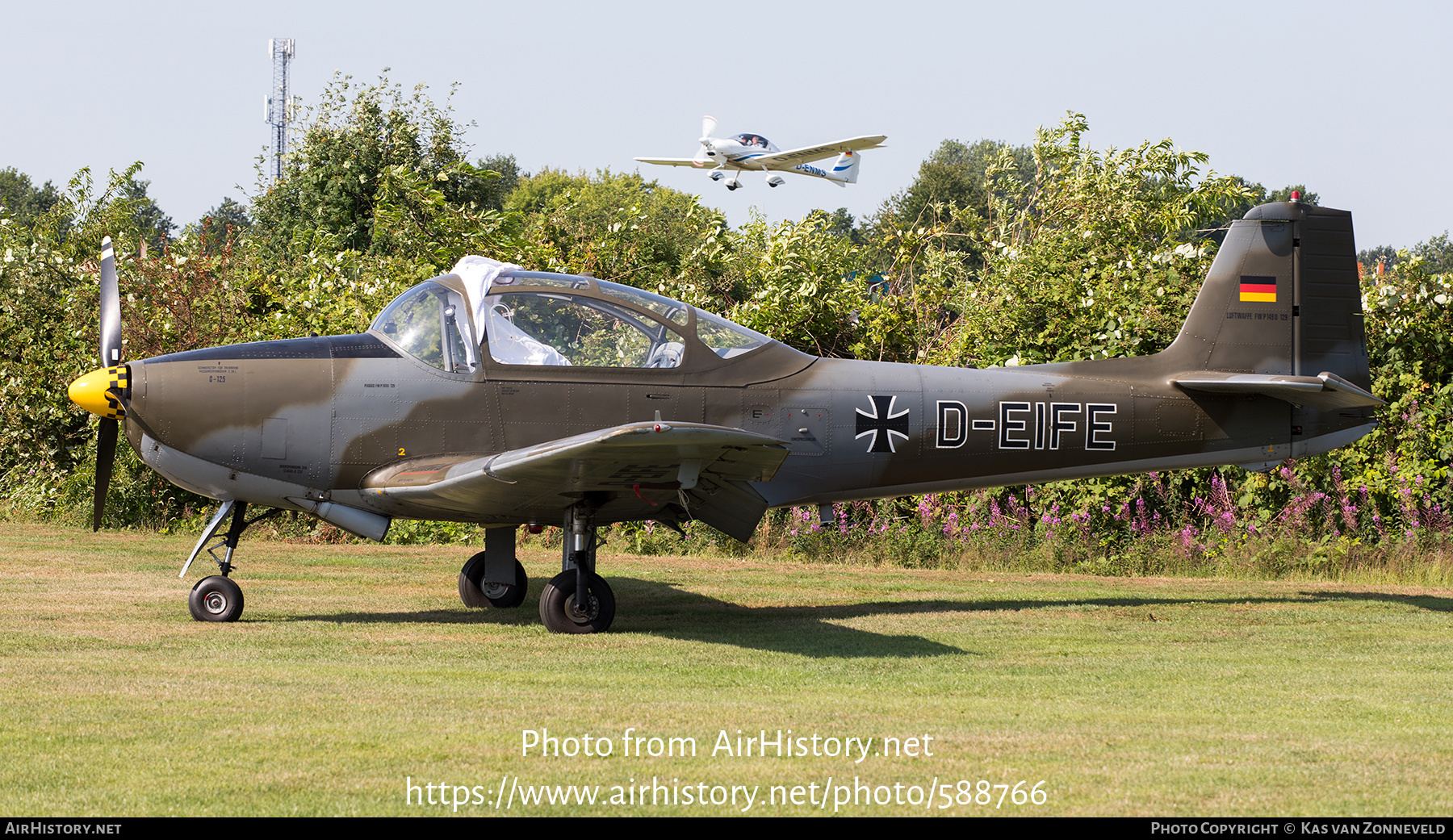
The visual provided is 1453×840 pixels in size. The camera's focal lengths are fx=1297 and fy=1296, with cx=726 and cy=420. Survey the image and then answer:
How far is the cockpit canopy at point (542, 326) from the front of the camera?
906 centimetres

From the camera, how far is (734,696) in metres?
6.62

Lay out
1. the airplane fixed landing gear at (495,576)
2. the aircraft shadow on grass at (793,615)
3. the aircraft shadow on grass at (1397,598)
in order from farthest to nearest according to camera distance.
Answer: the aircraft shadow on grass at (1397,598)
the airplane fixed landing gear at (495,576)
the aircraft shadow on grass at (793,615)

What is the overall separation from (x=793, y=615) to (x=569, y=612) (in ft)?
6.58

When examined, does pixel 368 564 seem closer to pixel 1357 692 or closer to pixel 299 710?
pixel 299 710

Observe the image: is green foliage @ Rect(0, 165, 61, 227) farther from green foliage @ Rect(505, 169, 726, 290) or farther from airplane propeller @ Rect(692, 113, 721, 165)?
green foliage @ Rect(505, 169, 726, 290)

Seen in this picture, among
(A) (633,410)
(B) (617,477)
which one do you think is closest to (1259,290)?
(A) (633,410)

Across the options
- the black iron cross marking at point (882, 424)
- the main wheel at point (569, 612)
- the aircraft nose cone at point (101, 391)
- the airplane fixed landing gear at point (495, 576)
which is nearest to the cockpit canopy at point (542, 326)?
the black iron cross marking at point (882, 424)

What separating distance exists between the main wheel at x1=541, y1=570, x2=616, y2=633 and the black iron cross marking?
240cm

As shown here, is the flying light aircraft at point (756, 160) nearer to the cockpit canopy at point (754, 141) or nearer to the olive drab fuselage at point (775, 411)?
the cockpit canopy at point (754, 141)

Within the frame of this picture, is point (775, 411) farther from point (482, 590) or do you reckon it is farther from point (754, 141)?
point (754, 141)

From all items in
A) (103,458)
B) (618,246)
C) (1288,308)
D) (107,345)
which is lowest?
(103,458)

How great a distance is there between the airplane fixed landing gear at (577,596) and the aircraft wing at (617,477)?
232mm

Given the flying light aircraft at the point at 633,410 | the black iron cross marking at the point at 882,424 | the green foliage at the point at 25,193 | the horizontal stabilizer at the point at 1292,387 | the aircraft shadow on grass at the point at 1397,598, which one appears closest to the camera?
the flying light aircraft at the point at 633,410

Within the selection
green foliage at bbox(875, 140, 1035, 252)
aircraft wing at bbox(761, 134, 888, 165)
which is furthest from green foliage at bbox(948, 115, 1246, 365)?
aircraft wing at bbox(761, 134, 888, 165)
